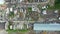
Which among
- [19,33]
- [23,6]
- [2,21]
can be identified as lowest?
[19,33]

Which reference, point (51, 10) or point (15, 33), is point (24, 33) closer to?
point (15, 33)

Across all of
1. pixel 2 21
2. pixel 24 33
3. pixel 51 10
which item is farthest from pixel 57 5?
pixel 2 21

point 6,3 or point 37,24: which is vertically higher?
point 6,3

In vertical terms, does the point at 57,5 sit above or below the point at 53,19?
above

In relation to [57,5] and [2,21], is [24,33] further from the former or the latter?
[57,5]

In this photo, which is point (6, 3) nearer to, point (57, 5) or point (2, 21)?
point (2, 21)

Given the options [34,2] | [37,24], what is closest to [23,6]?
[34,2]

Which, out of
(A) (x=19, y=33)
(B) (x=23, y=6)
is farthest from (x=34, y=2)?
(A) (x=19, y=33)
